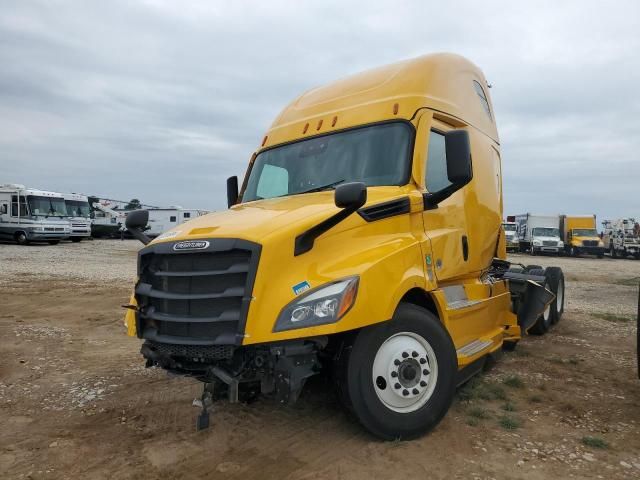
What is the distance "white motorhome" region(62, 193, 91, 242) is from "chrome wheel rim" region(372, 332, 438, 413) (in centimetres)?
2917

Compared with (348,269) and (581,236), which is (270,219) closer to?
(348,269)

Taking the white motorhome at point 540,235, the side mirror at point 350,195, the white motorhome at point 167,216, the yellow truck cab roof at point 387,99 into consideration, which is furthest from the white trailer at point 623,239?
the side mirror at point 350,195

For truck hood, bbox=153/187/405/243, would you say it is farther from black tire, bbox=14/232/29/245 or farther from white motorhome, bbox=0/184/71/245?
black tire, bbox=14/232/29/245

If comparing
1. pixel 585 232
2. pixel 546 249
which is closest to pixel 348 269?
pixel 546 249

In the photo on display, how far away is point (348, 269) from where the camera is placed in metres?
3.58

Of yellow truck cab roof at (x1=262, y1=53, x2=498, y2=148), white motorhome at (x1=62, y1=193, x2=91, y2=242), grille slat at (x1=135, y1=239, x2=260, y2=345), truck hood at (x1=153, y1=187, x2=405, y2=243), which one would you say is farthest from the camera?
white motorhome at (x1=62, y1=193, x2=91, y2=242)

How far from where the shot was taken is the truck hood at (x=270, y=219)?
3.63m

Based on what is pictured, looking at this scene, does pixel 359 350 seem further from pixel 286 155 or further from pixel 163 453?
pixel 286 155

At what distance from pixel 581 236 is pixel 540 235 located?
322cm

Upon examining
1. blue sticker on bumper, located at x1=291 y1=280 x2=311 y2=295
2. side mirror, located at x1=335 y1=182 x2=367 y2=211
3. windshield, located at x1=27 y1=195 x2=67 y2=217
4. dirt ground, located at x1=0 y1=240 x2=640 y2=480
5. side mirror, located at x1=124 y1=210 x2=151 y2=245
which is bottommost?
dirt ground, located at x1=0 y1=240 x2=640 y2=480

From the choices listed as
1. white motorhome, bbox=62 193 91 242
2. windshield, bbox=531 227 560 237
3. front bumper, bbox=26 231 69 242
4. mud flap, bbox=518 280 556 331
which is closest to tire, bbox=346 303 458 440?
mud flap, bbox=518 280 556 331

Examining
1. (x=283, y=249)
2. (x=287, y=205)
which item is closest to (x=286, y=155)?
(x=287, y=205)

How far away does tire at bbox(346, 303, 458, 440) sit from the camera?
3.70 metres

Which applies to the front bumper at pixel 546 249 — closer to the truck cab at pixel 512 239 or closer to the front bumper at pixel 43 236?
the truck cab at pixel 512 239
